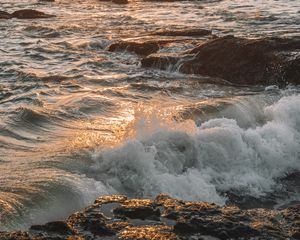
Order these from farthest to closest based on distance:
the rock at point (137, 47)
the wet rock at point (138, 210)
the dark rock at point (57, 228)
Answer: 1. the rock at point (137, 47)
2. the wet rock at point (138, 210)
3. the dark rock at point (57, 228)

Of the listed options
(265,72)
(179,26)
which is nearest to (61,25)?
(179,26)

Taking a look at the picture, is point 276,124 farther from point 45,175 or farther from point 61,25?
point 61,25

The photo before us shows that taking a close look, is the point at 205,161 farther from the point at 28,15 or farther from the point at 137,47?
the point at 28,15

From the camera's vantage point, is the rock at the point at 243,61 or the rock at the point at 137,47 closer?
the rock at the point at 243,61

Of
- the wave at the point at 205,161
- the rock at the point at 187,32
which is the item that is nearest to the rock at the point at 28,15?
the rock at the point at 187,32

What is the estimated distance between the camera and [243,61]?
1335cm

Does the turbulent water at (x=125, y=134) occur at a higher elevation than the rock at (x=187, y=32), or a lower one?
lower

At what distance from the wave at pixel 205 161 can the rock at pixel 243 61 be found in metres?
3.36

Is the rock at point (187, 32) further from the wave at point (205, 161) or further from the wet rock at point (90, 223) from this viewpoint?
the wet rock at point (90, 223)

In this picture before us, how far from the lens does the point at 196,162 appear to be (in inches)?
314

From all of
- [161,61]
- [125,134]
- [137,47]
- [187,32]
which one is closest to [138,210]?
[125,134]

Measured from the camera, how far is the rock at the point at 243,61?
1267 cm

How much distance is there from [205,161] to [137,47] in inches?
352

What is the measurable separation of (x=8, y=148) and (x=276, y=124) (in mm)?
4770
